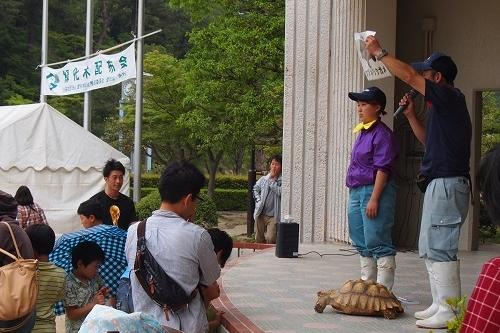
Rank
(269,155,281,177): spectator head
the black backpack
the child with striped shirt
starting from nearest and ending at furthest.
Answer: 1. the black backpack
2. the child with striped shirt
3. (269,155,281,177): spectator head

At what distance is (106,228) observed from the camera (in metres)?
6.00

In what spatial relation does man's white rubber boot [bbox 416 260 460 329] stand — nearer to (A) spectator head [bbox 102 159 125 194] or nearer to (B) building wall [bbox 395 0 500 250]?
(A) spectator head [bbox 102 159 125 194]

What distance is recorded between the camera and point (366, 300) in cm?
629

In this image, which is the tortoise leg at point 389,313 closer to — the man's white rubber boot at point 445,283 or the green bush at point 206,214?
the man's white rubber boot at point 445,283

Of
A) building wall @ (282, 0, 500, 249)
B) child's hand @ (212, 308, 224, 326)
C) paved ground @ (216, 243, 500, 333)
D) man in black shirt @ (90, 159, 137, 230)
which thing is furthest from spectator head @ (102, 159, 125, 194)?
building wall @ (282, 0, 500, 249)

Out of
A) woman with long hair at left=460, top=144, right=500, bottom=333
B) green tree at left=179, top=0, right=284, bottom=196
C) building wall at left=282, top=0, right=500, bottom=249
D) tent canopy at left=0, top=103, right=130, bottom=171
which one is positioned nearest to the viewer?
woman with long hair at left=460, top=144, right=500, bottom=333

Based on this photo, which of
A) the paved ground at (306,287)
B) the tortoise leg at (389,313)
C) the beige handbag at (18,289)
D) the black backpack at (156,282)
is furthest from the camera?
the tortoise leg at (389,313)

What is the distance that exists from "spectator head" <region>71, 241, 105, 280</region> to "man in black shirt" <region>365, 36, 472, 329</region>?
7.31ft

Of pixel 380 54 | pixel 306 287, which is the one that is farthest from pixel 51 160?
pixel 380 54

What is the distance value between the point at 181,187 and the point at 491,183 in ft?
7.82

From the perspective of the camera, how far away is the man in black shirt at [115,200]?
7242 mm

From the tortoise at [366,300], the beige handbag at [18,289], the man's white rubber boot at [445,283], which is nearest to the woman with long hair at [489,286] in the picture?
the beige handbag at [18,289]

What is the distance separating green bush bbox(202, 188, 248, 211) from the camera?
105 feet

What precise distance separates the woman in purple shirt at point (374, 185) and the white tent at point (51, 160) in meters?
10.2
